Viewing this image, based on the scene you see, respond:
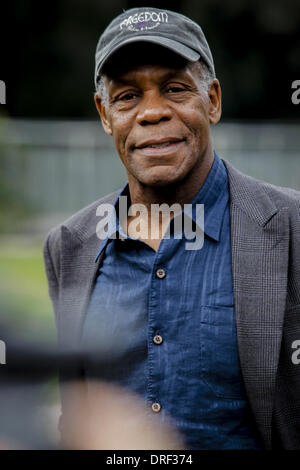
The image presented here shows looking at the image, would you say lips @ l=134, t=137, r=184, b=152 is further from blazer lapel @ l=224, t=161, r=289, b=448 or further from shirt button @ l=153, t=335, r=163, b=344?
shirt button @ l=153, t=335, r=163, b=344

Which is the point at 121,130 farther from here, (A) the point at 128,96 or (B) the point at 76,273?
(B) the point at 76,273

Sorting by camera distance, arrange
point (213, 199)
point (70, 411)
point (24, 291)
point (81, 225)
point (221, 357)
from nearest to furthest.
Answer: point (221, 357) < point (213, 199) < point (70, 411) < point (81, 225) < point (24, 291)

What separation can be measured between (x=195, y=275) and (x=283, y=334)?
1.04ft

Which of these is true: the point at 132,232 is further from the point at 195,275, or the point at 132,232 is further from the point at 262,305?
the point at 262,305

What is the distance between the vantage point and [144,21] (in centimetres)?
190

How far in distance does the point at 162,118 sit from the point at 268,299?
657 millimetres

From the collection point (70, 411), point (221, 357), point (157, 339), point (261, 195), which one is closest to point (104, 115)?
point (261, 195)

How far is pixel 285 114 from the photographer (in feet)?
37.6

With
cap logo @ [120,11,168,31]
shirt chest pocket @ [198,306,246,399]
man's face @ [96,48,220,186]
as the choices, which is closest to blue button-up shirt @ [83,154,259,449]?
shirt chest pocket @ [198,306,246,399]

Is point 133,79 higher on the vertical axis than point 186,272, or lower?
higher

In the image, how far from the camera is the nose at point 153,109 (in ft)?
6.03

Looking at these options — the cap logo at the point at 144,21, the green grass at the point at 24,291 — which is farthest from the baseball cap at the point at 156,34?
the green grass at the point at 24,291

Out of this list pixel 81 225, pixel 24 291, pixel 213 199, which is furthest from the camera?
pixel 24 291
